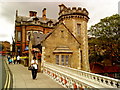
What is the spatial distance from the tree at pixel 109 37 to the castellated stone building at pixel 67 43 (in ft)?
18.6

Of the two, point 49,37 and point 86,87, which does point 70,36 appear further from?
point 86,87

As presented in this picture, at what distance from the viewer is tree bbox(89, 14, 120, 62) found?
24155mm

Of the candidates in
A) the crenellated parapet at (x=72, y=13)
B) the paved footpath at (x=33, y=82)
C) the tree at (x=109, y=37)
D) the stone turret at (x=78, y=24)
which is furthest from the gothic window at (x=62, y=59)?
the tree at (x=109, y=37)

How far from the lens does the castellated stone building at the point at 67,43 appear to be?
16250 millimetres

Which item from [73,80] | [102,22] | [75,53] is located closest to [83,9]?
[102,22]

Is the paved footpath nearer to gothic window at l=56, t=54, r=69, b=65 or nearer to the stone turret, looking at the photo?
gothic window at l=56, t=54, r=69, b=65

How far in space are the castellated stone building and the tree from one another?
5.67m

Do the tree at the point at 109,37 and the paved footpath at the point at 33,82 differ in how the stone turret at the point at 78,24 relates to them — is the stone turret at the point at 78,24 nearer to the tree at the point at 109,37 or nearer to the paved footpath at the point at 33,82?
the tree at the point at 109,37

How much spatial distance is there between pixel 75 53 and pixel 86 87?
40.0 ft

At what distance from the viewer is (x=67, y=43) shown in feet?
57.7

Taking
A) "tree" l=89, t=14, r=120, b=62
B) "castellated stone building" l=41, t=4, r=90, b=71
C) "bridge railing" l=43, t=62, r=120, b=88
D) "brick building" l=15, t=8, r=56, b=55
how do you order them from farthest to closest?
"brick building" l=15, t=8, r=56, b=55, "tree" l=89, t=14, r=120, b=62, "castellated stone building" l=41, t=4, r=90, b=71, "bridge railing" l=43, t=62, r=120, b=88

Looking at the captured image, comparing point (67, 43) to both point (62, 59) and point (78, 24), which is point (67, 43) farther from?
point (78, 24)

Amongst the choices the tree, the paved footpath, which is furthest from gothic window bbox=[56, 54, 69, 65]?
the tree

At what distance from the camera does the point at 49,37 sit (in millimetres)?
16297
